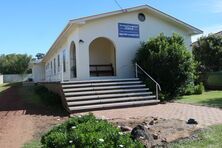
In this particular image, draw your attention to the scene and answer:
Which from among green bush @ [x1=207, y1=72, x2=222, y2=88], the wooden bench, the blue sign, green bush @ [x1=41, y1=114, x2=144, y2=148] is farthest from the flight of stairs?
green bush @ [x1=207, y1=72, x2=222, y2=88]

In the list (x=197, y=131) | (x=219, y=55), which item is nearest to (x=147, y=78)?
(x=197, y=131)

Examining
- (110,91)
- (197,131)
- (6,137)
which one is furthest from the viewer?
(110,91)

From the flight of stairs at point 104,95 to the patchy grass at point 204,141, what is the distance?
21.2ft

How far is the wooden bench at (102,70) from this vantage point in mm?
21923

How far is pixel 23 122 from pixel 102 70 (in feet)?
34.2

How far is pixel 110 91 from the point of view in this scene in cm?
1614

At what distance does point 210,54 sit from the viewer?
27953 mm

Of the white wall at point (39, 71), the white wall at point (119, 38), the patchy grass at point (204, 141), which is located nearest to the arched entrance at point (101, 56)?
the white wall at point (119, 38)

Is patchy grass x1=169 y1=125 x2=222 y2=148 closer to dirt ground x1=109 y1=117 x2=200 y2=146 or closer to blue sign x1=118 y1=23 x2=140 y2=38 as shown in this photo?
dirt ground x1=109 y1=117 x2=200 y2=146

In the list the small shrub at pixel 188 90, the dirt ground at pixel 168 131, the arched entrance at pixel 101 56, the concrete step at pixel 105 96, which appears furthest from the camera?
the arched entrance at pixel 101 56

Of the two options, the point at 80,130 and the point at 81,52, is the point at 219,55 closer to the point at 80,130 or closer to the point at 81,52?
the point at 81,52

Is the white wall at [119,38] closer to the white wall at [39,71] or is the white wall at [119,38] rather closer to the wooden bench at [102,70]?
the wooden bench at [102,70]

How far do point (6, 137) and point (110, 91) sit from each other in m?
6.93

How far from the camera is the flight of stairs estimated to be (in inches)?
572
